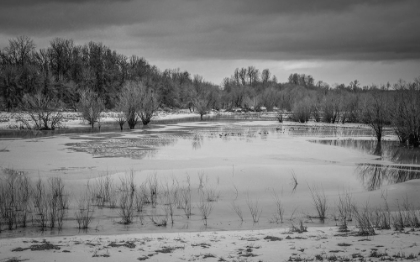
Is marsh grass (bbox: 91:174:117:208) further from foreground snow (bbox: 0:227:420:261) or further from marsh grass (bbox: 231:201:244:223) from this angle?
marsh grass (bbox: 231:201:244:223)

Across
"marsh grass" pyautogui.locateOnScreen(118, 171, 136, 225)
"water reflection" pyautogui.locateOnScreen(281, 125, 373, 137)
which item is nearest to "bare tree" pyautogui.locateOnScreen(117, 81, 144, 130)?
"water reflection" pyautogui.locateOnScreen(281, 125, 373, 137)

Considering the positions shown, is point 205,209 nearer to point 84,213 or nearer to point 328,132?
point 84,213

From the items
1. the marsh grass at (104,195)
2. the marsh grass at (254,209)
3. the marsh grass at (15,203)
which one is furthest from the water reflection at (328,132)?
the marsh grass at (15,203)

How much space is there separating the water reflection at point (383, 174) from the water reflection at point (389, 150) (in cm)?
215

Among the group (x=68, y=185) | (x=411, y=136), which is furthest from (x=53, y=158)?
(x=411, y=136)

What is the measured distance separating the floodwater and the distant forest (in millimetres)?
6390

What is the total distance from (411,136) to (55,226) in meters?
24.7

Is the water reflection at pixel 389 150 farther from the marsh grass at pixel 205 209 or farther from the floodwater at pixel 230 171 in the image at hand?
the marsh grass at pixel 205 209

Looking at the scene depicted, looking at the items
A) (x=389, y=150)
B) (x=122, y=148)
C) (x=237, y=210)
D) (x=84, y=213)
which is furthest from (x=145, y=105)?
(x=237, y=210)

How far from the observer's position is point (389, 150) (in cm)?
2330

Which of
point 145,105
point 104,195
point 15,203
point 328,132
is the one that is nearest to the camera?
point 15,203

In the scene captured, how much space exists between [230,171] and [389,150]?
13306 mm

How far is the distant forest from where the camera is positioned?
97.7 ft

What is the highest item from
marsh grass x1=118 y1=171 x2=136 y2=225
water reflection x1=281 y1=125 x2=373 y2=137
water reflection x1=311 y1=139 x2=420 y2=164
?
water reflection x1=281 y1=125 x2=373 y2=137
